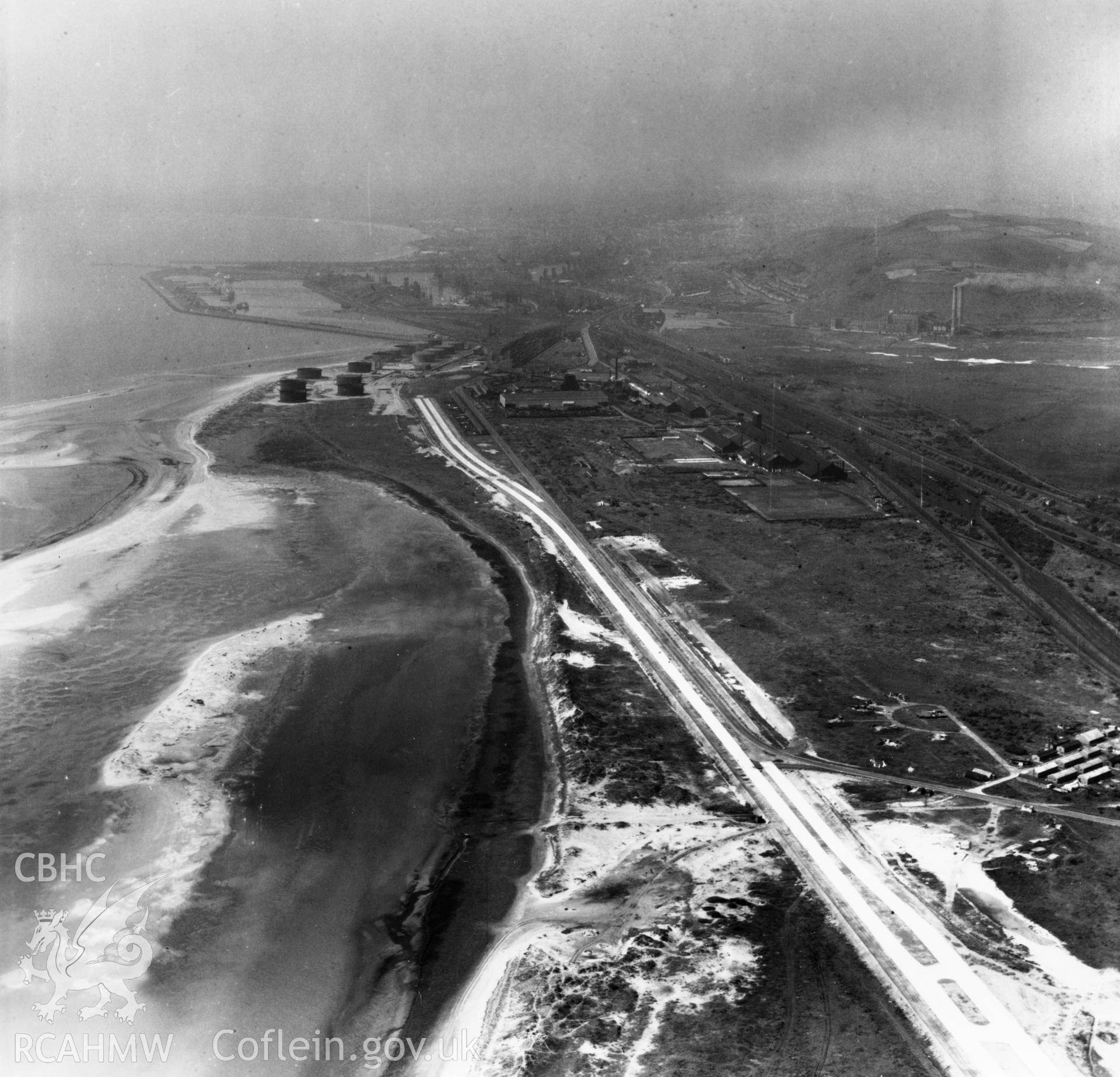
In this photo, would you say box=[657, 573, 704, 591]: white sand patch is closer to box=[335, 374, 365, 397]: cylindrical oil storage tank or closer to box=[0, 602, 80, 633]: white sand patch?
box=[0, 602, 80, 633]: white sand patch

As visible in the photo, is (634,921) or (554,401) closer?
(634,921)

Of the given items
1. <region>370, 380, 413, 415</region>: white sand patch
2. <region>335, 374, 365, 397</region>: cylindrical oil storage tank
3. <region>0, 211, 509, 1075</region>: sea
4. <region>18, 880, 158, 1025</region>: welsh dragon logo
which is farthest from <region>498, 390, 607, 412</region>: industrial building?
<region>18, 880, 158, 1025</region>: welsh dragon logo

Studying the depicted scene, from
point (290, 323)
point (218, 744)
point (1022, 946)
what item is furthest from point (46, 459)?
point (290, 323)

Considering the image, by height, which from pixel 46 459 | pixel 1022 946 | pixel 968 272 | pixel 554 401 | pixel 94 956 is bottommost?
pixel 1022 946

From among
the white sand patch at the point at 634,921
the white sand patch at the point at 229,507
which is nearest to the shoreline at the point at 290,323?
the white sand patch at the point at 229,507

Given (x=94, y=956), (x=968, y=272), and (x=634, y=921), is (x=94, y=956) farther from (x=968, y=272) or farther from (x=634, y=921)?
(x=968, y=272)

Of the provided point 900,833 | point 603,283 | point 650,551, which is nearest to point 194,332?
point 603,283
